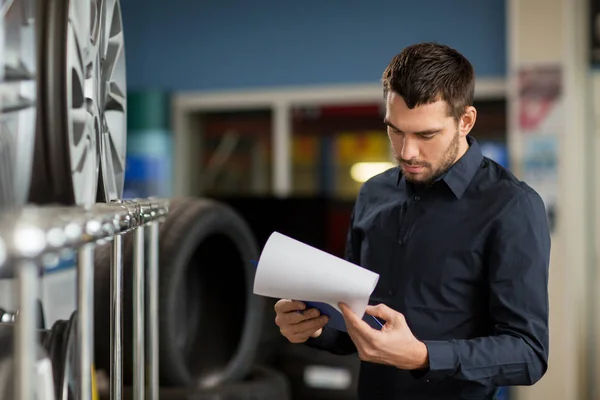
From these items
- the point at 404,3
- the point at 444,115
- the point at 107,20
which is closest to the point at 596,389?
the point at 404,3

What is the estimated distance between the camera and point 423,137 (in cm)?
139

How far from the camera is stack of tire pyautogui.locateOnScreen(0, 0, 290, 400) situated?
0.99 m

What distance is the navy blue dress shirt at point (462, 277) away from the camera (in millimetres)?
1352

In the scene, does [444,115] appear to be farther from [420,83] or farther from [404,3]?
[404,3]

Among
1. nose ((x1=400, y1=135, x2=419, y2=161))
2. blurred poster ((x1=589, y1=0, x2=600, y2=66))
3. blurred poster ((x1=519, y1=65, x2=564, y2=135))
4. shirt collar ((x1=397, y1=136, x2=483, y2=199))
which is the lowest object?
shirt collar ((x1=397, y1=136, x2=483, y2=199))

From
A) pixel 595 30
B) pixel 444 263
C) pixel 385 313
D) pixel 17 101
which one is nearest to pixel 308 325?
pixel 385 313

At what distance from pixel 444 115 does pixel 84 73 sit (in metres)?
0.65

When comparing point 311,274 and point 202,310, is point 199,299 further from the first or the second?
point 311,274

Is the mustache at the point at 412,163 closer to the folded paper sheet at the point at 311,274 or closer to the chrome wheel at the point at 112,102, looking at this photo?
the folded paper sheet at the point at 311,274

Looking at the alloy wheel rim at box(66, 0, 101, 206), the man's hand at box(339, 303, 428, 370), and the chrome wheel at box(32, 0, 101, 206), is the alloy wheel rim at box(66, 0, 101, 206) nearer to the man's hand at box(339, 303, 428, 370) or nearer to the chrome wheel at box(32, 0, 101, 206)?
the chrome wheel at box(32, 0, 101, 206)

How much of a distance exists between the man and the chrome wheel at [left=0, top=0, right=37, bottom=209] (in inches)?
21.6

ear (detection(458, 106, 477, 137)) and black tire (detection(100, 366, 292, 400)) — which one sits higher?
ear (detection(458, 106, 477, 137))

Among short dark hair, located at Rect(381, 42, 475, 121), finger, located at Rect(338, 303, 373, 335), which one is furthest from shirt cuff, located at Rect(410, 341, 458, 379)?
short dark hair, located at Rect(381, 42, 475, 121)

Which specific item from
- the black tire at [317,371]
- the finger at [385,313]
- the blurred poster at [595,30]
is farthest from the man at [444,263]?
the blurred poster at [595,30]
